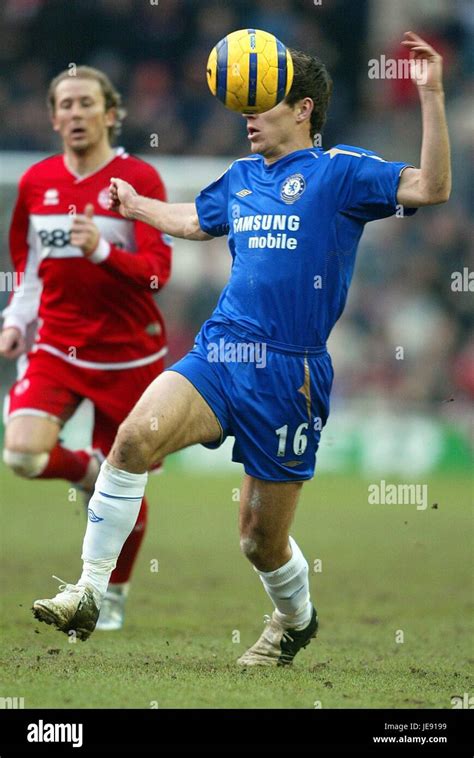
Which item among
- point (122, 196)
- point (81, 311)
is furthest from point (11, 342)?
point (122, 196)

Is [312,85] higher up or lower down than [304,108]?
higher up

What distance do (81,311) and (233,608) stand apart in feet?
7.01

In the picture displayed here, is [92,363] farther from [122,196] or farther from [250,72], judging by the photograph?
[250,72]

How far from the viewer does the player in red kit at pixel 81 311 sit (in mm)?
7672

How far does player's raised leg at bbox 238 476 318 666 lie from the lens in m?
6.11

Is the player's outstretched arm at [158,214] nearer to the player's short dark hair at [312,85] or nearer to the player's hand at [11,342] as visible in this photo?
the player's short dark hair at [312,85]

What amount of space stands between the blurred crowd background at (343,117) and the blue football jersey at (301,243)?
36.9ft

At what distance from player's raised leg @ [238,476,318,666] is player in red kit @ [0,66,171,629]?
54.7 inches

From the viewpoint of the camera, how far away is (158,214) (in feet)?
21.2

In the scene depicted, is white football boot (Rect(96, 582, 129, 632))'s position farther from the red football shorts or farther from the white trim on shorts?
the white trim on shorts

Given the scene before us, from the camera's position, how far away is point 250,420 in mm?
5953
